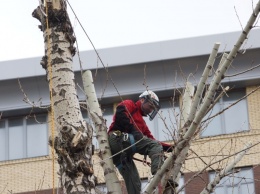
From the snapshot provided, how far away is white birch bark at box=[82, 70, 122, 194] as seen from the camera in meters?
11.3

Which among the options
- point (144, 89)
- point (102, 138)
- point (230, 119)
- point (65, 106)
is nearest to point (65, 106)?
point (65, 106)

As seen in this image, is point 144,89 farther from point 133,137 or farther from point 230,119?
point 133,137

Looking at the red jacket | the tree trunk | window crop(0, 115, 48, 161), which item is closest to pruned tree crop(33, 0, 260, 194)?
the tree trunk

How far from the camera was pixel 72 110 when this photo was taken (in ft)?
34.8

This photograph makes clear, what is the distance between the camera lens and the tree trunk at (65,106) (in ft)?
34.2

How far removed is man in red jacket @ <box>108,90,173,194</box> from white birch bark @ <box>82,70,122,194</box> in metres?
0.38

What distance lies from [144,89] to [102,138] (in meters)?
17.4

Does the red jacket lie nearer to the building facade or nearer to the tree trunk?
the tree trunk

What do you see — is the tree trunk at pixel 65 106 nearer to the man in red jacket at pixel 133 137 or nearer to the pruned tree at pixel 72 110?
the pruned tree at pixel 72 110

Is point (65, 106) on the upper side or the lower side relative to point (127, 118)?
lower

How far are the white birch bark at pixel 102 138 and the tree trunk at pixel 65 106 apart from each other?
2.50 feet

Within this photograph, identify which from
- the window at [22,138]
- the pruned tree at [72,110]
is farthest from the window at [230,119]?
the pruned tree at [72,110]

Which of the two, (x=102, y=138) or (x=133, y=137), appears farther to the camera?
(x=133, y=137)

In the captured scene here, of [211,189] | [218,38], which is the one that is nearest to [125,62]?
[218,38]
